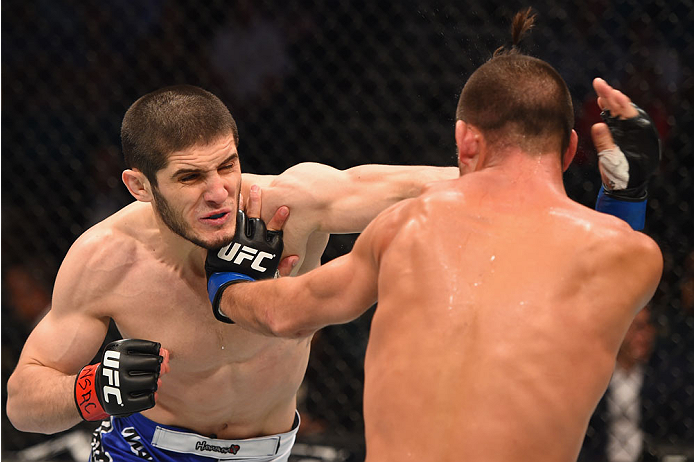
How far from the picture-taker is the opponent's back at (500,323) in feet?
3.41

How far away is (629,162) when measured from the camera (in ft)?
4.66

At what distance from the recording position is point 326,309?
122 cm

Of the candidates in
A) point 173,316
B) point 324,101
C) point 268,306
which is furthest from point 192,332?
point 324,101

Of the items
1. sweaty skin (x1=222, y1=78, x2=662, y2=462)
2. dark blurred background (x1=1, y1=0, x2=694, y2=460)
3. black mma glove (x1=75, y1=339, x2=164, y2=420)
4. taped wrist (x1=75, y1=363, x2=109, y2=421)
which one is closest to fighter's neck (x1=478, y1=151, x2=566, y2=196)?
sweaty skin (x1=222, y1=78, x2=662, y2=462)

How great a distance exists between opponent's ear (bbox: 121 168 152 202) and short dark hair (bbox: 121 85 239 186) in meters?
0.02

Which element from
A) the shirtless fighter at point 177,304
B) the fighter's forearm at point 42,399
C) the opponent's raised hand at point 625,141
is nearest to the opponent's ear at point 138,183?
the shirtless fighter at point 177,304

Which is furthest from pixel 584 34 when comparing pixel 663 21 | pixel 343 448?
pixel 343 448

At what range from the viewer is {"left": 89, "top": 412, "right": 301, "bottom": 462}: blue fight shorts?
1.76 metres

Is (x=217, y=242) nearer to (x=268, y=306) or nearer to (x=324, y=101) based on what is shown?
(x=268, y=306)

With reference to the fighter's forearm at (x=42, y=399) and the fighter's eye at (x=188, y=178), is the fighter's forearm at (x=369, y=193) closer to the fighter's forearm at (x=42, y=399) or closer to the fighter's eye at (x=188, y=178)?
the fighter's eye at (x=188, y=178)

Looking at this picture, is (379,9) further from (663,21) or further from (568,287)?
(568,287)

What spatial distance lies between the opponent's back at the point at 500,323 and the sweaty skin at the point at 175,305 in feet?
1.86

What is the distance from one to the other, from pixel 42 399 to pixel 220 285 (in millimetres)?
454

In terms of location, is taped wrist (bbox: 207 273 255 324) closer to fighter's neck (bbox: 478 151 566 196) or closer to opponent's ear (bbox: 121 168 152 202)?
opponent's ear (bbox: 121 168 152 202)
